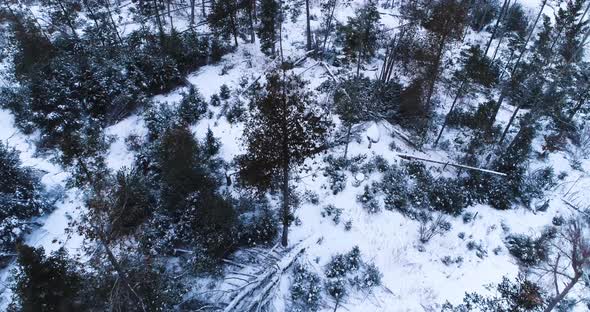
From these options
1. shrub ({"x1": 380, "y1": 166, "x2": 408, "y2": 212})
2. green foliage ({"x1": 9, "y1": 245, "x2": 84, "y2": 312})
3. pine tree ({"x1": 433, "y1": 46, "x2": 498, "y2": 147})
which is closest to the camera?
green foliage ({"x1": 9, "y1": 245, "x2": 84, "y2": 312})

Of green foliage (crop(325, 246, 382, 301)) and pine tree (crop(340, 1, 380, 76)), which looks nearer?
green foliage (crop(325, 246, 382, 301))

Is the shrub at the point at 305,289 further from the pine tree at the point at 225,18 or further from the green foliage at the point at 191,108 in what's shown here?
the pine tree at the point at 225,18

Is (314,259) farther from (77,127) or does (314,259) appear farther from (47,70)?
(47,70)

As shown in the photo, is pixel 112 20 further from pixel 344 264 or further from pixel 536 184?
pixel 536 184

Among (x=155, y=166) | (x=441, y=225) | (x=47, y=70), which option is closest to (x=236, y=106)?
(x=155, y=166)

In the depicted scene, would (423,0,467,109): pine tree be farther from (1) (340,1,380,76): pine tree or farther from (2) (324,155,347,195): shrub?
(2) (324,155,347,195): shrub

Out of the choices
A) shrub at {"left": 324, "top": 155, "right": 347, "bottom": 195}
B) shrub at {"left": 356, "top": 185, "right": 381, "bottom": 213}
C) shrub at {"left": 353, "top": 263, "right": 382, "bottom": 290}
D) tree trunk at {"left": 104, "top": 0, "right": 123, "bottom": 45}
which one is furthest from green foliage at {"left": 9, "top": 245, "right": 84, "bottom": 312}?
tree trunk at {"left": 104, "top": 0, "right": 123, "bottom": 45}

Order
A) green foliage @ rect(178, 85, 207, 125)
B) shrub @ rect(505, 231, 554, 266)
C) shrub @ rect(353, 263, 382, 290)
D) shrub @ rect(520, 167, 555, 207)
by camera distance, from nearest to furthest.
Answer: shrub @ rect(353, 263, 382, 290), shrub @ rect(505, 231, 554, 266), shrub @ rect(520, 167, 555, 207), green foliage @ rect(178, 85, 207, 125)

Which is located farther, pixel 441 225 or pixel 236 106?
pixel 236 106

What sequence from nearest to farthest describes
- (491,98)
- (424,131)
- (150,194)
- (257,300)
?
(257,300) → (150,194) → (424,131) → (491,98)
